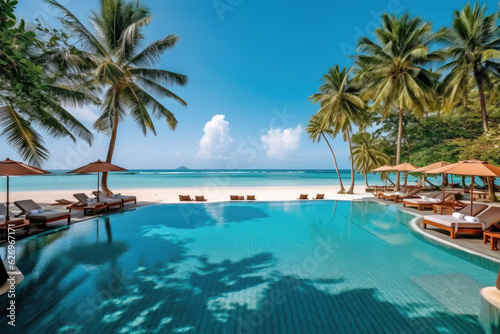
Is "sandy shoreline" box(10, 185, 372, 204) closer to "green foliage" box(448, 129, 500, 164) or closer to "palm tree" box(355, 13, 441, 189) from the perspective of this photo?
"green foliage" box(448, 129, 500, 164)

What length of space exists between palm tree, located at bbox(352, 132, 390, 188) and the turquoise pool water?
15.4m

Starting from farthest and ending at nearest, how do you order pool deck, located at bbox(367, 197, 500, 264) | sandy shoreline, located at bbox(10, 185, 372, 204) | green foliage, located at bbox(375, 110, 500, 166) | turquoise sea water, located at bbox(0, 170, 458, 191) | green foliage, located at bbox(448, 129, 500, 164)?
turquoise sea water, located at bbox(0, 170, 458, 191) < sandy shoreline, located at bbox(10, 185, 372, 204) < green foliage, located at bbox(375, 110, 500, 166) < green foliage, located at bbox(448, 129, 500, 164) < pool deck, located at bbox(367, 197, 500, 264)

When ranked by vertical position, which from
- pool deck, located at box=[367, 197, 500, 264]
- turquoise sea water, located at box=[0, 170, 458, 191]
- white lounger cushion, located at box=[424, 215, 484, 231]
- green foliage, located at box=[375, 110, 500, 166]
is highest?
green foliage, located at box=[375, 110, 500, 166]

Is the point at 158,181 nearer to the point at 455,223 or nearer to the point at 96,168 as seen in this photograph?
the point at 96,168

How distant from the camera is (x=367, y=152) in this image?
21.8 metres

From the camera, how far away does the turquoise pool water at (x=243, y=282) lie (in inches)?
126

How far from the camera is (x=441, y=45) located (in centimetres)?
1489

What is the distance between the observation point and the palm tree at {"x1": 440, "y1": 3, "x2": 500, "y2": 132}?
13258 millimetres

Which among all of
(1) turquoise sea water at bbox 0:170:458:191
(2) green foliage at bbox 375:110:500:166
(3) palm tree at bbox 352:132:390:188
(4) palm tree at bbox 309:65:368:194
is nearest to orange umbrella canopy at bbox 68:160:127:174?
(4) palm tree at bbox 309:65:368:194

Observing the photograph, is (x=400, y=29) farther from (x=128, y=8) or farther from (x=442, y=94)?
(x=128, y=8)

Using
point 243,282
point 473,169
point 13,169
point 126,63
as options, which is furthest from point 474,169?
point 126,63

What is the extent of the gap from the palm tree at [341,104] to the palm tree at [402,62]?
2020 mm

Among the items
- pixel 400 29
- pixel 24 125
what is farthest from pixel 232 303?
pixel 400 29

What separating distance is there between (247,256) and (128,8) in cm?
1603
